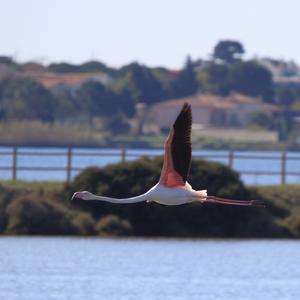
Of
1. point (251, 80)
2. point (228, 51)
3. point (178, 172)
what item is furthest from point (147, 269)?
point (228, 51)

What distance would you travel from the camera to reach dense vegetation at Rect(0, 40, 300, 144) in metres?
84.6

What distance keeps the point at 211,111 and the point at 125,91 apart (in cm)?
526

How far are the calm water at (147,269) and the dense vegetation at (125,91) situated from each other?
51.6 m

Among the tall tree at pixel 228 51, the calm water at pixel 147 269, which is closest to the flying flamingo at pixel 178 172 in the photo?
the calm water at pixel 147 269

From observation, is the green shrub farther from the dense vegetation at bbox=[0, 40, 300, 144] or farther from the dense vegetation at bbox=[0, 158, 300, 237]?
the dense vegetation at bbox=[0, 40, 300, 144]

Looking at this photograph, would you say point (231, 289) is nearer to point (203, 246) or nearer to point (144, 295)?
point (144, 295)

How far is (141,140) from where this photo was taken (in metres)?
79.8

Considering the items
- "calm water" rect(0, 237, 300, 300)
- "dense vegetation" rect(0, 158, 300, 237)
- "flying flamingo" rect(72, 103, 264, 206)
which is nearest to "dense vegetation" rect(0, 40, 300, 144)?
"dense vegetation" rect(0, 158, 300, 237)

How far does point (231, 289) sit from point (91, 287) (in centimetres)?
214

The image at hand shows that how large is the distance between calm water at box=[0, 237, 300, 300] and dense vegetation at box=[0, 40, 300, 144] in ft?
169

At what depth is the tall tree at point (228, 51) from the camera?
118250mm

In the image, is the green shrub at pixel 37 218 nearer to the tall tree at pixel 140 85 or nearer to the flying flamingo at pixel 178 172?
the flying flamingo at pixel 178 172

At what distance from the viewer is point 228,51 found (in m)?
120

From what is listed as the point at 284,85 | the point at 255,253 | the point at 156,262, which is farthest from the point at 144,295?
the point at 284,85
